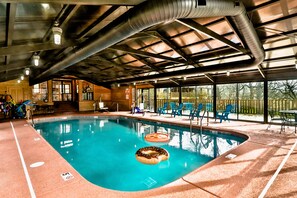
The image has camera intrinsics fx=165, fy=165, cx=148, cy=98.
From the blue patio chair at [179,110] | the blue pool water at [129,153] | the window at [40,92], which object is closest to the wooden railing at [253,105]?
the blue patio chair at [179,110]

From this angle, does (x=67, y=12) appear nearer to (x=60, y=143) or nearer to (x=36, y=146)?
(x=36, y=146)

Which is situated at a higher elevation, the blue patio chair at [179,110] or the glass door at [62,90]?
the glass door at [62,90]

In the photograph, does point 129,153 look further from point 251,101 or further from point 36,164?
point 251,101

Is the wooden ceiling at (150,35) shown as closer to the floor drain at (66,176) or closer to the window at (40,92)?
the floor drain at (66,176)

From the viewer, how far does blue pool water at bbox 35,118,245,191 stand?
3.79 meters

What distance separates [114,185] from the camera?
3.55 metres

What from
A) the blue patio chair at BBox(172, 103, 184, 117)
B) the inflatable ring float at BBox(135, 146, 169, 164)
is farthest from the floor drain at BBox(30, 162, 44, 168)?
the blue patio chair at BBox(172, 103, 184, 117)

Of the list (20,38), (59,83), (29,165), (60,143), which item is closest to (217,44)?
(20,38)

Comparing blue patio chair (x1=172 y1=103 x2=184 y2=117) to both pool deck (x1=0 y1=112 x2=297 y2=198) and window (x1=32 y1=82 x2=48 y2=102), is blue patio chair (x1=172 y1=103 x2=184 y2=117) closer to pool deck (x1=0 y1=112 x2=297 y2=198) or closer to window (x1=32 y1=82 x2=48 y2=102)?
pool deck (x1=0 y1=112 x2=297 y2=198)

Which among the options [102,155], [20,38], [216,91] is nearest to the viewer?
[20,38]

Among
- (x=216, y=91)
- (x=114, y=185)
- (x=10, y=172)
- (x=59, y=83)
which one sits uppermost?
(x=59, y=83)

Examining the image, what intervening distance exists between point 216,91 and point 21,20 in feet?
29.8

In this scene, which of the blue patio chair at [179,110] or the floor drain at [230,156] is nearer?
the floor drain at [230,156]

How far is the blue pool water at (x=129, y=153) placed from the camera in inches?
149
